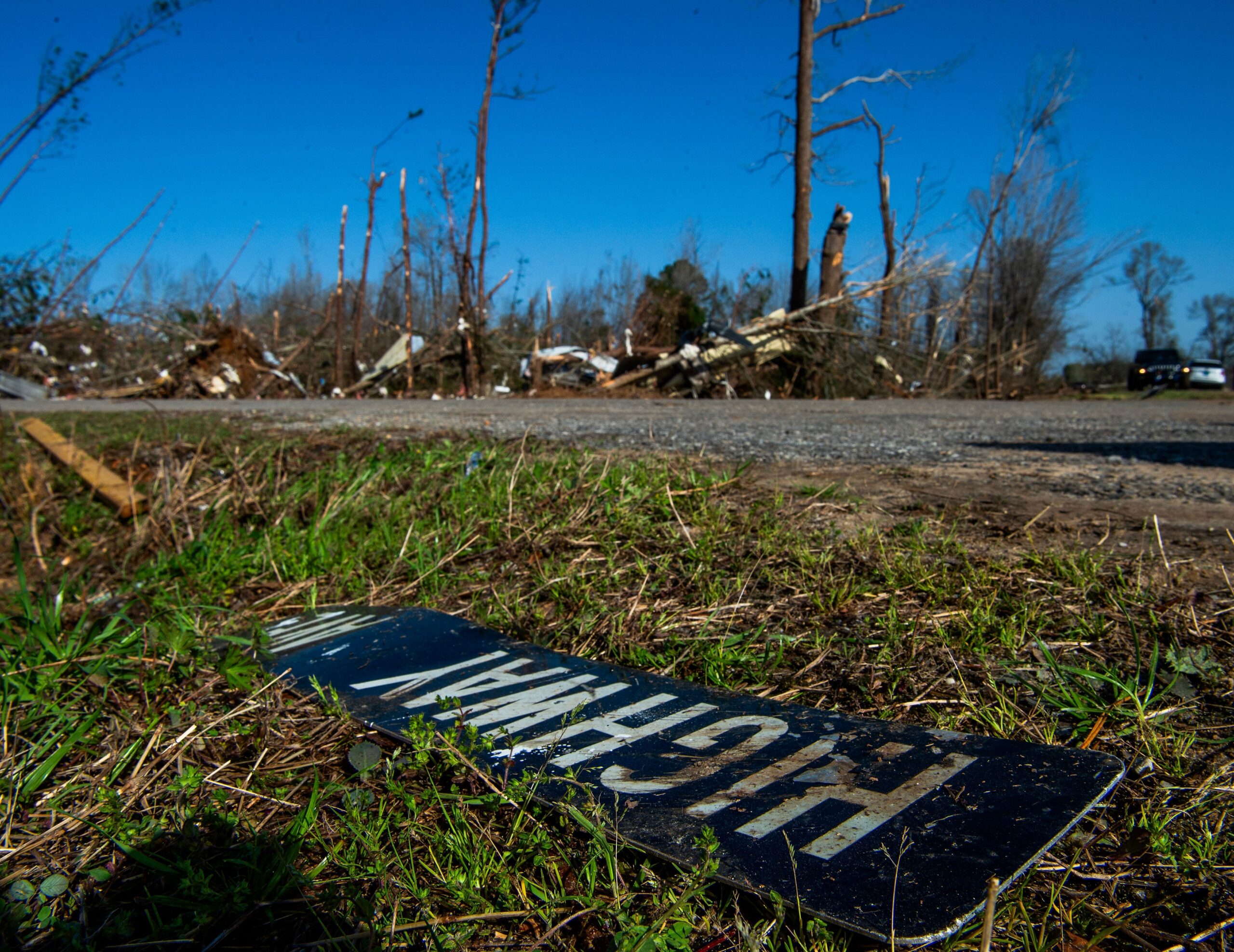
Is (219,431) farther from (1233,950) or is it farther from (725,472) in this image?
(1233,950)

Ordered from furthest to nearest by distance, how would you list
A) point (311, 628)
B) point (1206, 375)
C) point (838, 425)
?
point (1206, 375), point (838, 425), point (311, 628)

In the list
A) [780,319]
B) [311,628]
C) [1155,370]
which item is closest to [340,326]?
[780,319]

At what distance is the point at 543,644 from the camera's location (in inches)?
75.5

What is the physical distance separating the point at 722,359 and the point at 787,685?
10493mm

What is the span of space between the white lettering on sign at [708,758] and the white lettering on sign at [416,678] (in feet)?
1.93

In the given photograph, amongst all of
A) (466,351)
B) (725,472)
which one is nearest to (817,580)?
(725,472)

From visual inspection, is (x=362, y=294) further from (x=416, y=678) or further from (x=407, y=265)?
(x=416, y=678)

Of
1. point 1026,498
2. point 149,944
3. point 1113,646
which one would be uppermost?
point 1026,498

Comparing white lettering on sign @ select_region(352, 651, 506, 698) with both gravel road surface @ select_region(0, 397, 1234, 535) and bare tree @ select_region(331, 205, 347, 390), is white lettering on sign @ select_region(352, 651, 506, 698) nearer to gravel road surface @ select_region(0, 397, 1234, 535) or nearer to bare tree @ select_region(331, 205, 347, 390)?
gravel road surface @ select_region(0, 397, 1234, 535)

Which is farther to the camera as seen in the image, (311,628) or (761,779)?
(311,628)

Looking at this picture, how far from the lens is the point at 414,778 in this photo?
1.33 meters

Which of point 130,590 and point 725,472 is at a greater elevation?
point 725,472

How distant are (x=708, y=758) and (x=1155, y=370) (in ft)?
109

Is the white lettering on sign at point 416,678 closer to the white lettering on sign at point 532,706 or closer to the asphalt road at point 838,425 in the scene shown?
the white lettering on sign at point 532,706
